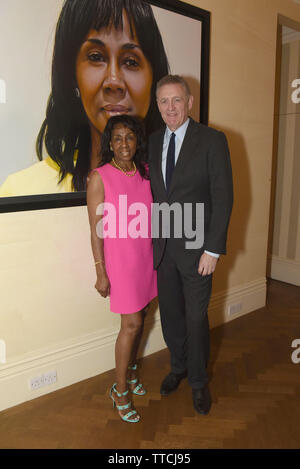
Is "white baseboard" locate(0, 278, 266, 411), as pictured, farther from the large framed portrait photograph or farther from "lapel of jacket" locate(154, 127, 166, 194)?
"lapel of jacket" locate(154, 127, 166, 194)

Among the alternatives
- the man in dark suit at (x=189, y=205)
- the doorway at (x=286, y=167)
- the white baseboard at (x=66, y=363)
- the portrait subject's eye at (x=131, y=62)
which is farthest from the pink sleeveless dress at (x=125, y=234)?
the doorway at (x=286, y=167)

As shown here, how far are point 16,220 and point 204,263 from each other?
1.06 meters

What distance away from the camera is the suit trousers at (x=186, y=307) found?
209cm

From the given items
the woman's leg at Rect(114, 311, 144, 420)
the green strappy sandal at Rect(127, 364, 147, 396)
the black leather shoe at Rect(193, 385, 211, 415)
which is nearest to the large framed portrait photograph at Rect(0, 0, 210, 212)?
the woman's leg at Rect(114, 311, 144, 420)

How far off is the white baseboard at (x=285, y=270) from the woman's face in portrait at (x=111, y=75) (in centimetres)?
276

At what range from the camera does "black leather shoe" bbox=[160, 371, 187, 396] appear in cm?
232

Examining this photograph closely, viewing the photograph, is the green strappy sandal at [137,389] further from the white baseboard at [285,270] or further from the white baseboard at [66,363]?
the white baseboard at [285,270]

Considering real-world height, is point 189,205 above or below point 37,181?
below

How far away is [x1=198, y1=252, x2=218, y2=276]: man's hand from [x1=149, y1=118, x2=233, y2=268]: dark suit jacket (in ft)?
0.15

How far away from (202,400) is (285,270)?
102 inches

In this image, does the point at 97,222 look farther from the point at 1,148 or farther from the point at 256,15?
the point at 256,15

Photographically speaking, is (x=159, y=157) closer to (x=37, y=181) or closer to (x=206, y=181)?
(x=206, y=181)

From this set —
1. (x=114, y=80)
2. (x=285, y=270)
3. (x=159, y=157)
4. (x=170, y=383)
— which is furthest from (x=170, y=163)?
(x=285, y=270)

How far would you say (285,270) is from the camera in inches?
171
